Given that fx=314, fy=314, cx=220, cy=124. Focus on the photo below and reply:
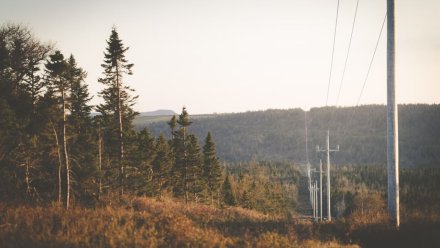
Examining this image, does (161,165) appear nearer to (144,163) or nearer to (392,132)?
(144,163)

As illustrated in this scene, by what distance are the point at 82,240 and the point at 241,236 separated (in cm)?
466

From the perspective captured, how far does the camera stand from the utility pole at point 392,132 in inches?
432

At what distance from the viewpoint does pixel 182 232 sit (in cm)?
942

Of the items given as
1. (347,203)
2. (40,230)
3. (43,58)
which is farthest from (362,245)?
(347,203)

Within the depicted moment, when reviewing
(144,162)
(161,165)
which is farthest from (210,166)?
(144,162)

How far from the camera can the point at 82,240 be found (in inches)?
324

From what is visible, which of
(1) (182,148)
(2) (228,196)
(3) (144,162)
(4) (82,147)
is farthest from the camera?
(2) (228,196)

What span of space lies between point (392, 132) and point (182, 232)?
7964 millimetres

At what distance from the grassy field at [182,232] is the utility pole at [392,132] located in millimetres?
677

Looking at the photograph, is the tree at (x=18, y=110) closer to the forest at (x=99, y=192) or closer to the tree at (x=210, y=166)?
the forest at (x=99, y=192)

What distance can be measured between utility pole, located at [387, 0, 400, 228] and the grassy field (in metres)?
0.68

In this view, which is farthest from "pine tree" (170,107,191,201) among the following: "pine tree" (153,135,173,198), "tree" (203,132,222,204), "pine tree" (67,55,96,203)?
"pine tree" (67,55,96,203)

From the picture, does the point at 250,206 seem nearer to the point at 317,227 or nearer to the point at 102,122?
the point at 102,122

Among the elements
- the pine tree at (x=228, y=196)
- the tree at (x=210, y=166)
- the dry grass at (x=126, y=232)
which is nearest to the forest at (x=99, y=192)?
the dry grass at (x=126, y=232)
